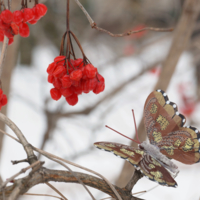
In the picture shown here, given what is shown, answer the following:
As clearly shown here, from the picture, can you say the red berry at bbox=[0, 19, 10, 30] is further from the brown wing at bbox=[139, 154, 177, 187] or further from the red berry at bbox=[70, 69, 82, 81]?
the brown wing at bbox=[139, 154, 177, 187]

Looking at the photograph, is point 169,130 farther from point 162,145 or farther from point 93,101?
point 93,101

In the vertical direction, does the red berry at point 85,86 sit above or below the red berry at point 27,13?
below

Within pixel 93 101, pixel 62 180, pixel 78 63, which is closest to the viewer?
pixel 62 180

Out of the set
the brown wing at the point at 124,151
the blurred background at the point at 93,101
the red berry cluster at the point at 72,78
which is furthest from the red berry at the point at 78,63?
the blurred background at the point at 93,101

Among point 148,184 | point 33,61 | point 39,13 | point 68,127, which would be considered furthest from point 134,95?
point 39,13

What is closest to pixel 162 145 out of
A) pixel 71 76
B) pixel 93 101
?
pixel 71 76

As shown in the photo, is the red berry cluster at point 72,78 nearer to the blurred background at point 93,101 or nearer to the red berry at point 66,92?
the red berry at point 66,92

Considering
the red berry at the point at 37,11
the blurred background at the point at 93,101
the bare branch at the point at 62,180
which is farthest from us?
the blurred background at the point at 93,101
